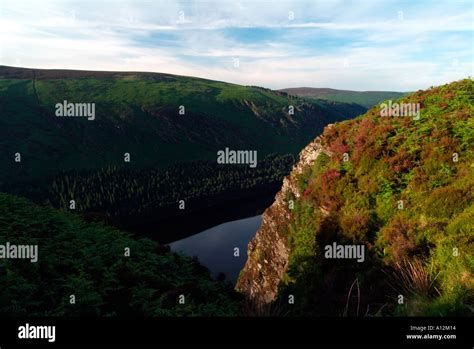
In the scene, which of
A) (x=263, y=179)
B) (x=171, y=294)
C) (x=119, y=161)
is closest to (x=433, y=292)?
(x=171, y=294)

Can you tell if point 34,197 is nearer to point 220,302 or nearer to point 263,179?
point 263,179

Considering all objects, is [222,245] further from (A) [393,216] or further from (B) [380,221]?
(A) [393,216]

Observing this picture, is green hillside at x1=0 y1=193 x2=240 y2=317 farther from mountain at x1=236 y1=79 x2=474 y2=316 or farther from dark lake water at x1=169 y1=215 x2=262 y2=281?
dark lake water at x1=169 y1=215 x2=262 y2=281

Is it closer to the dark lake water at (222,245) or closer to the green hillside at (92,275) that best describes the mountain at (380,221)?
the green hillside at (92,275)

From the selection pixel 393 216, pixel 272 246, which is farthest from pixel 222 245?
pixel 393 216

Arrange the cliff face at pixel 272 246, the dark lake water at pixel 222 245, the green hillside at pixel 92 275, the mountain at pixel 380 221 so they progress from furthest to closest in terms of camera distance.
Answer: the dark lake water at pixel 222 245
the cliff face at pixel 272 246
the mountain at pixel 380 221
the green hillside at pixel 92 275

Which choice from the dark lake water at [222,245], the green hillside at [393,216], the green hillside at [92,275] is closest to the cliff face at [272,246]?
the green hillside at [393,216]

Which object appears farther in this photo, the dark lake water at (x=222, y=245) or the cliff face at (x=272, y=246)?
the dark lake water at (x=222, y=245)

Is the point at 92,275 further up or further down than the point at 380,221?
further down
